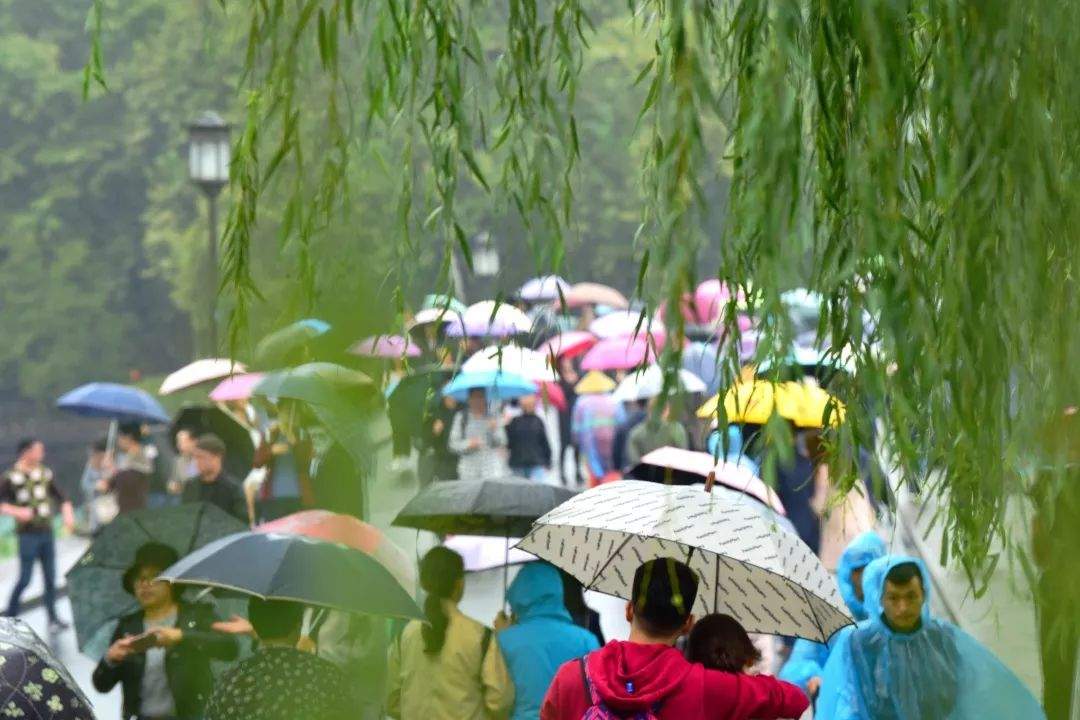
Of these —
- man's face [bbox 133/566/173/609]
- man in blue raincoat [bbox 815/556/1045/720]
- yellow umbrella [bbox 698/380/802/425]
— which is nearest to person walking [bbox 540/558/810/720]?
yellow umbrella [bbox 698/380/802/425]

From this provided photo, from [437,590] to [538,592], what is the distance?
388mm

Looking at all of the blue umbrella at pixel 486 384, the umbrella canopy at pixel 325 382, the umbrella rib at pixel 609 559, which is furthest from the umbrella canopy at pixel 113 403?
the umbrella canopy at pixel 325 382

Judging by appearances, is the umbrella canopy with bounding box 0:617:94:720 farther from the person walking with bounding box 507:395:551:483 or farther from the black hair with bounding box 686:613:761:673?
the person walking with bounding box 507:395:551:483

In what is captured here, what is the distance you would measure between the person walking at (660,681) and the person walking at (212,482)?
20.4ft

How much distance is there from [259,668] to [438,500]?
8.43ft

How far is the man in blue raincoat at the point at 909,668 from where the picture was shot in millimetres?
5992

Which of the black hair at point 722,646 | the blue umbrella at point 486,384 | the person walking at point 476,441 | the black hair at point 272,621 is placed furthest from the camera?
the blue umbrella at point 486,384

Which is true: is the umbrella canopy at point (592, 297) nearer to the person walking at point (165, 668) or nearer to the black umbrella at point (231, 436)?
the black umbrella at point (231, 436)

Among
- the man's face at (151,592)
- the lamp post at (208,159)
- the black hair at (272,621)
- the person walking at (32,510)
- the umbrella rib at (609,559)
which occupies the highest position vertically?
the lamp post at (208,159)

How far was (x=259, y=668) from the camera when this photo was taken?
5.73 metres

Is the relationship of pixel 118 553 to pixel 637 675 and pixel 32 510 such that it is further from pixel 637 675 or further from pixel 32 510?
pixel 32 510

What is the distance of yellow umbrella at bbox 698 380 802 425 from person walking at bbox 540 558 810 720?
42 cm

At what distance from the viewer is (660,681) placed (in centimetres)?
470

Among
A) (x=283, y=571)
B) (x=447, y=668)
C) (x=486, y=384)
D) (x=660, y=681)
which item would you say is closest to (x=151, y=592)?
(x=283, y=571)
